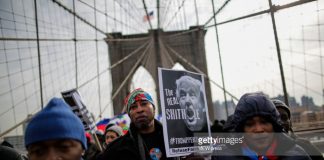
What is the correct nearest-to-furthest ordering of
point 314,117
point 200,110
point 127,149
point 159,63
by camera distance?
point 127,149 < point 200,110 < point 314,117 < point 159,63

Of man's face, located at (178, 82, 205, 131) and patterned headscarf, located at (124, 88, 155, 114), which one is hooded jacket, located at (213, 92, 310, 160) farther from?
patterned headscarf, located at (124, 88, 155, 114)

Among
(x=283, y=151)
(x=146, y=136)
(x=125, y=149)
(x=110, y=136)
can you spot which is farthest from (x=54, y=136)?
(x=110, y=136)

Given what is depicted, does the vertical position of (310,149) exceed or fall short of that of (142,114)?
it falls short

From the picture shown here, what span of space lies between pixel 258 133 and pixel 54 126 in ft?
2.17

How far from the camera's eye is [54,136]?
90 cm

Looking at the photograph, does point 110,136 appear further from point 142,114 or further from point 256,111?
point 256,111

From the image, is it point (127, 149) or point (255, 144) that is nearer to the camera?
point (255, 144)

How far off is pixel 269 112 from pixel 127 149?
636mm

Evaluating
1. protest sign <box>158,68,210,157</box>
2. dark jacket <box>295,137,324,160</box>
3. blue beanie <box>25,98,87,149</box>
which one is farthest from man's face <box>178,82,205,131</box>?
blue beanie <box>25,98,87,149</box>

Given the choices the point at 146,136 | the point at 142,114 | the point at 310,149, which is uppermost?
the point at 142,114

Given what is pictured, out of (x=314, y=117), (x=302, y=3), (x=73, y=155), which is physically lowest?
(x=314, y=117)

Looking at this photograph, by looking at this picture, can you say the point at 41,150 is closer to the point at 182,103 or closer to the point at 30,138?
the point at 30,138

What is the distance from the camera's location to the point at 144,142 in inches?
57.2

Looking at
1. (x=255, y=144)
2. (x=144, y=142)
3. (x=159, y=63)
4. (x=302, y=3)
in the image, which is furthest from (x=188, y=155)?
(x=159, y=63)
